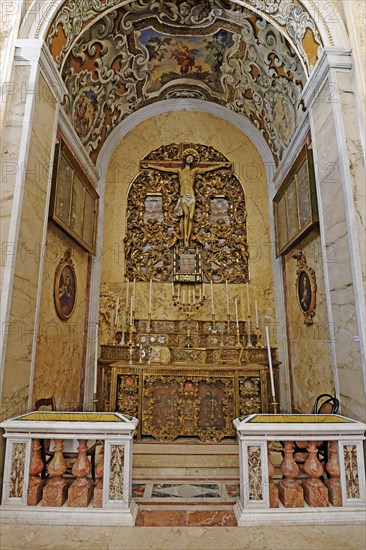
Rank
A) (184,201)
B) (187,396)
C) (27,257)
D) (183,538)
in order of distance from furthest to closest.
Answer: (184,201) → (187,396) → (27,257) → (183,538)

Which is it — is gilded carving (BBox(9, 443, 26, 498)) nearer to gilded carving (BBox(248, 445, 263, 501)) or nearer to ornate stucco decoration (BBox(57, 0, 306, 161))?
gilded carving (BBox(248, 445, 263, 501))

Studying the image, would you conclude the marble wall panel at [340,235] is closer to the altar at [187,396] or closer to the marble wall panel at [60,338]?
the altar at [187,396]

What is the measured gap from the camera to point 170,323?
7.12 metres

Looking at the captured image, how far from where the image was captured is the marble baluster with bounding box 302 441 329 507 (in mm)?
3170

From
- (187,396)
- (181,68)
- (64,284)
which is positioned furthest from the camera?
(181,68)

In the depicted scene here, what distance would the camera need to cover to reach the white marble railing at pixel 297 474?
310 cm

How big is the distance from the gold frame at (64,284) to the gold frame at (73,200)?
42cm

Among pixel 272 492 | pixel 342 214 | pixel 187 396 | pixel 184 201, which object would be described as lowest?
pixel 272 492

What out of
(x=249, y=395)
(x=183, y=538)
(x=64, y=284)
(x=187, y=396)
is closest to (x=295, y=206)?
(x=249, y=395)

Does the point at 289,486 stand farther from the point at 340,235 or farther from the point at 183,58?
the point at 183,58

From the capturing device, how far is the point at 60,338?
5.72m

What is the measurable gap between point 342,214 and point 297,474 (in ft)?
8.74

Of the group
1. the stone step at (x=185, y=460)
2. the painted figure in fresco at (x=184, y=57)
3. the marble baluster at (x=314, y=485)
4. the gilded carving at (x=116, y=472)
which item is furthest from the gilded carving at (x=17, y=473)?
the painted figure in fresco at (x=184, y=57)

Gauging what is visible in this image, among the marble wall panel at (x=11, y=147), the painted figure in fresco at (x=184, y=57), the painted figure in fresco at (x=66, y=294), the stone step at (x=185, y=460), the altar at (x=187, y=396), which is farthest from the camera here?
the painted figure in fresco at (x=184, y=57)
